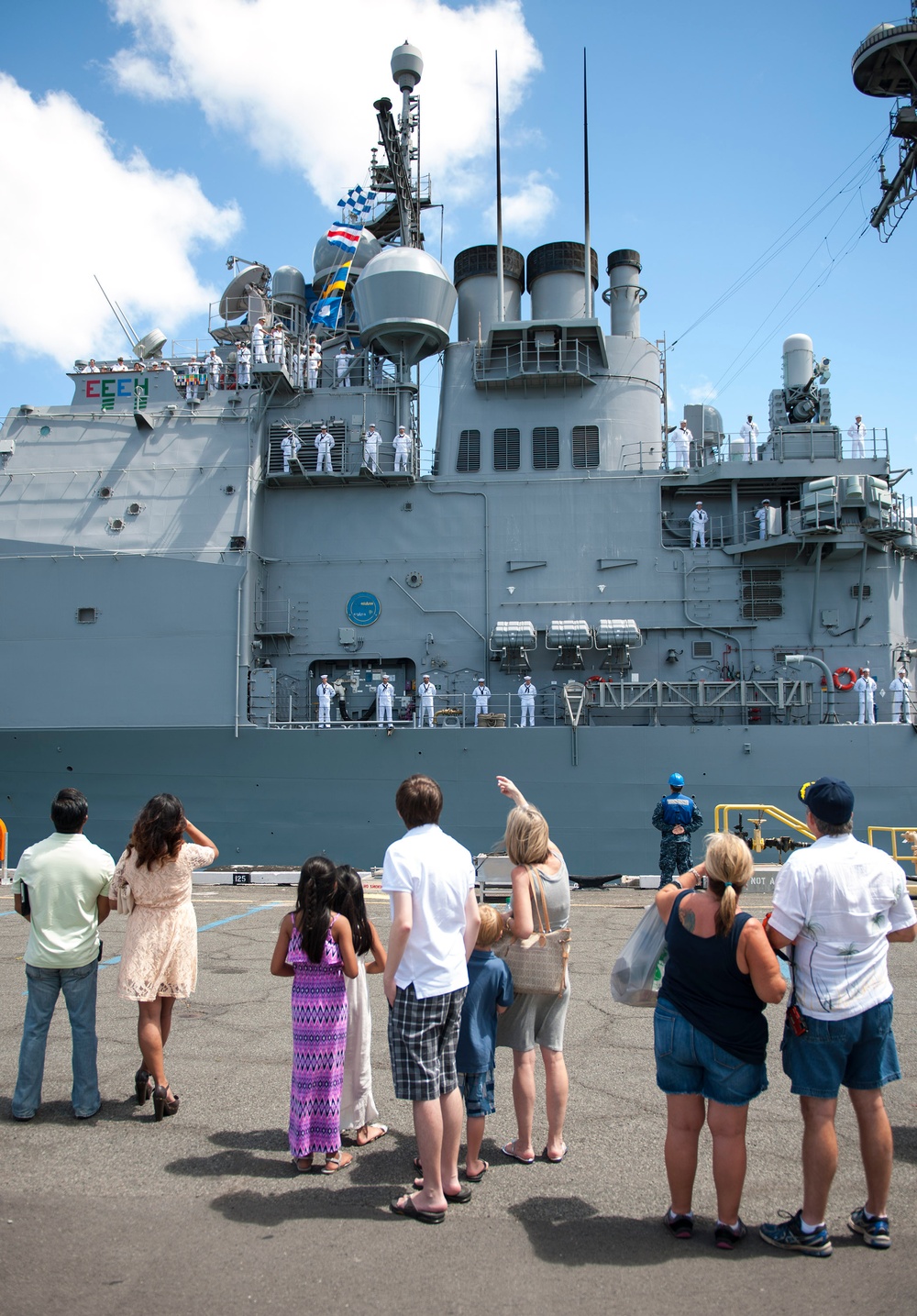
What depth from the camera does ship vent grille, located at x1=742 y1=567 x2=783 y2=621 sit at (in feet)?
50.1

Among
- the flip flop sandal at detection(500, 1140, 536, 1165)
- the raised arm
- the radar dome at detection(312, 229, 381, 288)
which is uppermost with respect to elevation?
the radar dome at detection(312, 229, 381, 288)

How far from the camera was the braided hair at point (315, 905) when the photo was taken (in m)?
3.52

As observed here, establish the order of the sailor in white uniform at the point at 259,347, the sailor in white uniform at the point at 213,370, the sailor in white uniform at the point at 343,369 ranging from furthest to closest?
the sailor in white uniform at the point at 343,369
the sailor in white uniform at the point at 213,370
the sailor in white uniform at the point at 259,347

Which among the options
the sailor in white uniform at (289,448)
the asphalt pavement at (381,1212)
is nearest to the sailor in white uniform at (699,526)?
the sailor in white uniform at (289,448)

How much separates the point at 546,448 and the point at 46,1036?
13553 mm

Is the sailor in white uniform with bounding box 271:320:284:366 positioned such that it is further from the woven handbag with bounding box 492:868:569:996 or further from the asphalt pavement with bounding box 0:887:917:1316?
the woven handbag with bounding box 492:868:569:996

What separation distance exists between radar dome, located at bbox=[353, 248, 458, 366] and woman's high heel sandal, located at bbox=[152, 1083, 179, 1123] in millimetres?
13913

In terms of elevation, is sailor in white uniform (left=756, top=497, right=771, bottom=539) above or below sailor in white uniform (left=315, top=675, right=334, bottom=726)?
above

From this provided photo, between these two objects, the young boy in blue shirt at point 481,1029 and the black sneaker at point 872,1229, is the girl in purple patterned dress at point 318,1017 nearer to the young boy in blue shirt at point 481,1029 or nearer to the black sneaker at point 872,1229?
the young boy in blue shirt at point 481,1029

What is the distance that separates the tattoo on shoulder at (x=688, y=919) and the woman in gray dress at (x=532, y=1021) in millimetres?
616

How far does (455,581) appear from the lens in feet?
50.8

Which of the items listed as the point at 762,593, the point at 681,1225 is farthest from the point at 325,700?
the point at 681,1225

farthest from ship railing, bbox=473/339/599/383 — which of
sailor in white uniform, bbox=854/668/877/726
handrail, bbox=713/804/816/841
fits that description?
handrail, bbox=713/804/816/841

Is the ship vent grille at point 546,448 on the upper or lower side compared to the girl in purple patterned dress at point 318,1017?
upper
